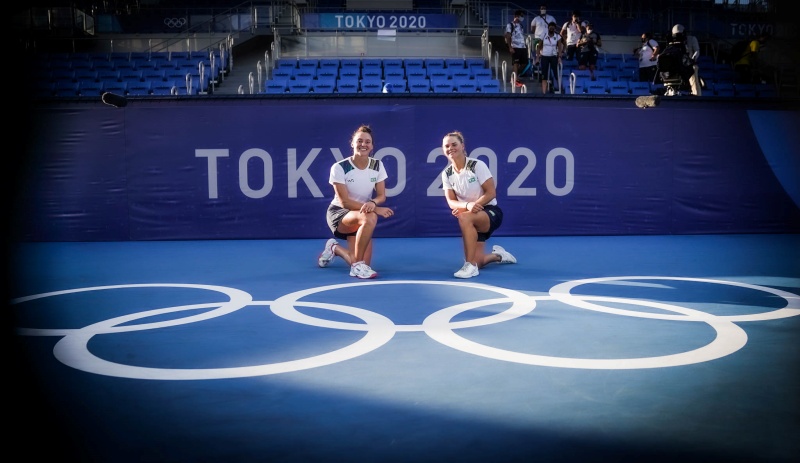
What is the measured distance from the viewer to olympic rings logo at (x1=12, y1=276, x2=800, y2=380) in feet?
11.8

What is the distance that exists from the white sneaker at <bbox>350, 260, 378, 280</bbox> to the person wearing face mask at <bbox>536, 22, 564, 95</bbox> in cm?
874

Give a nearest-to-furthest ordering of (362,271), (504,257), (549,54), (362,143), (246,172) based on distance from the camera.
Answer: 1. (362,271)
2. (362,143)
3. (504,257)
4. (246,172)
5. (549,54)

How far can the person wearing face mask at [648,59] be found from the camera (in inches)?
563

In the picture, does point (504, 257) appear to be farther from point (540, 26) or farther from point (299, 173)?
Result: point (540, 26)

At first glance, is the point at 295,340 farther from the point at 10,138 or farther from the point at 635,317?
the point at 10,138

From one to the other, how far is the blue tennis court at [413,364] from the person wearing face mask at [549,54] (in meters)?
8.07

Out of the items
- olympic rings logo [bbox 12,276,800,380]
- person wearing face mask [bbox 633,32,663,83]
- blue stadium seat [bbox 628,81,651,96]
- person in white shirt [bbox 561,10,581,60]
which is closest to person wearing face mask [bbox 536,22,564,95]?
person in white shirt [bbox 561,10,581,60]

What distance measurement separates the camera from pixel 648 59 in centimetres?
1449

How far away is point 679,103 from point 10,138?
32.3 feet

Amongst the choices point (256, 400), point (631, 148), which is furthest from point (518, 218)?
point (256, 400)

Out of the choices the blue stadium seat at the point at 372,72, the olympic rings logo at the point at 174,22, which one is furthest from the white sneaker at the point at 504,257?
the olympic rings logo at the point at 174,22

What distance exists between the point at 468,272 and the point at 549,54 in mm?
9065

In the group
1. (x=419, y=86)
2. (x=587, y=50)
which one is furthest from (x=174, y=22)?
(x=587, y=50)

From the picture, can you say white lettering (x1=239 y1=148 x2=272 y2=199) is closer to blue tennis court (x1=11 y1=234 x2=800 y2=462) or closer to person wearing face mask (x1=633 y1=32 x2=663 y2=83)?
blue tennis court (x1=11 y1=234 x2=800 y2=462)
